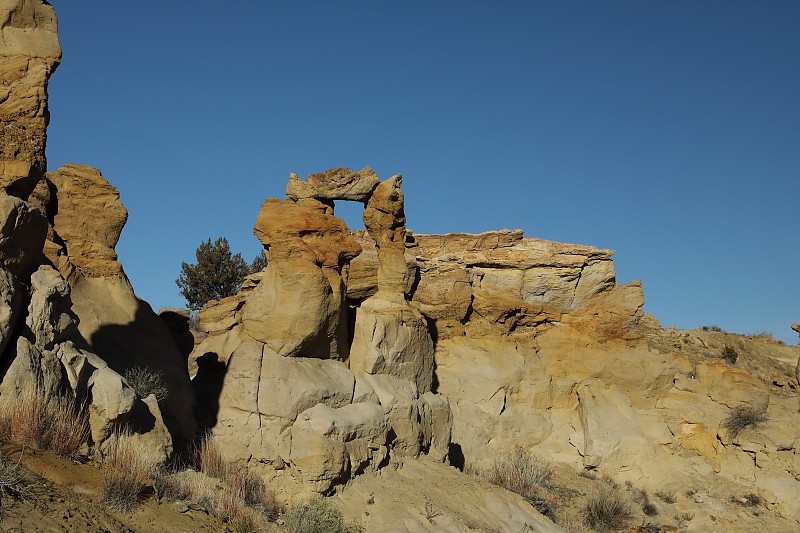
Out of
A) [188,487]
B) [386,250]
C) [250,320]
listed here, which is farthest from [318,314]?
[188,487]

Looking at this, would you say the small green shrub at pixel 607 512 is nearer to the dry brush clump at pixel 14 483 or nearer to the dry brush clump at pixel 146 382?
the dry brush clump at pixel 146 382

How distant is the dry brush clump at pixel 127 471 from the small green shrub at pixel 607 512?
10540 millimetres

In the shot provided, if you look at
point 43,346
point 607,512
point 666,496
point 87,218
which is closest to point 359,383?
point 87,218

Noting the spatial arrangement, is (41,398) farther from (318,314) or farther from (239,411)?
(318,314)

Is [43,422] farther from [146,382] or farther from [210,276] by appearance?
[210,276]

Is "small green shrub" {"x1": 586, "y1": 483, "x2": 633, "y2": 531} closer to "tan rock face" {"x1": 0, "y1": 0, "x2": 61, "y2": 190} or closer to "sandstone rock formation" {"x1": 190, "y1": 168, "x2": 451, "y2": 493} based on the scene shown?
"sandstone rock formation" {"x1": 190, "y1": 168, "x2": 451, "y2": 493}

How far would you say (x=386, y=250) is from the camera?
61.8ft

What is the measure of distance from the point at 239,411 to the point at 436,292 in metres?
8.27

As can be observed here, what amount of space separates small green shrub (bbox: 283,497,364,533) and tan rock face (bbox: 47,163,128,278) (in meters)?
6.07

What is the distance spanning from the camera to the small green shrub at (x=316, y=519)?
11.7m

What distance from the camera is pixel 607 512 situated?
58.7 feet

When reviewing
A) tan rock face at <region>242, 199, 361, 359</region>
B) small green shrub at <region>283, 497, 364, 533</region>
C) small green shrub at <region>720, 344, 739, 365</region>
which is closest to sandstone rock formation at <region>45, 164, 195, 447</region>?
tan rock face at <region>242, 199, 361, 359</region>

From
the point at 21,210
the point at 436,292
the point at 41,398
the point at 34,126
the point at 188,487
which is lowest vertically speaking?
the point at 188,487

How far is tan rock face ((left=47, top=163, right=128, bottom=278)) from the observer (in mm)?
15062
